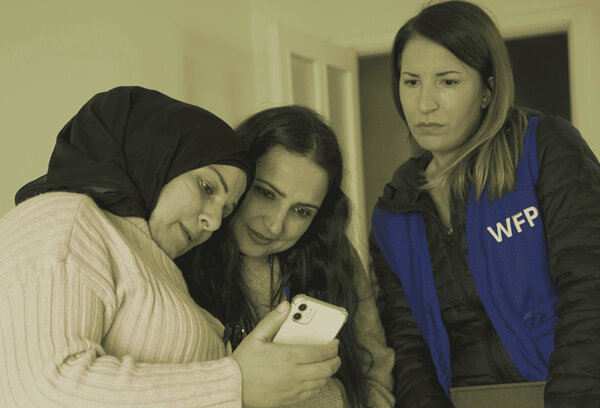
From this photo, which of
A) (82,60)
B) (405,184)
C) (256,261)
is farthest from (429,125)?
(82,60)

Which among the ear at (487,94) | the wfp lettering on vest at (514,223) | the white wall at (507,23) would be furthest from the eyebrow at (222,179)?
the white wall at (507,23)

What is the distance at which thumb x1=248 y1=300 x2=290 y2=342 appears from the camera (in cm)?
96

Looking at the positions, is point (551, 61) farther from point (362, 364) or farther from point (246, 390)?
point (246, 390)

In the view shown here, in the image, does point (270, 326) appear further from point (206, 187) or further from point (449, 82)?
point (449, 82)

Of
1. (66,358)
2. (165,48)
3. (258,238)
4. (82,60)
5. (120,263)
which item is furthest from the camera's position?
(165,48)

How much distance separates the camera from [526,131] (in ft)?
4.86

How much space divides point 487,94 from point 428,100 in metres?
0.17

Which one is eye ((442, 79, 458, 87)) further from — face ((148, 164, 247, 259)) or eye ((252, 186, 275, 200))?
face ((148, 164, 247, 259))

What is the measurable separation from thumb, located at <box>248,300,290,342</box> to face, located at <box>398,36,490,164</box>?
2.46ft

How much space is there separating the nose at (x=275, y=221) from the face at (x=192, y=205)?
0.37 meters

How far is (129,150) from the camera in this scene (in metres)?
1.00

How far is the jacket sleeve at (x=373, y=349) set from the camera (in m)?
1.59

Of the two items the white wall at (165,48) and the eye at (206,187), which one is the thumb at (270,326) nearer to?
the eye at (206,187)

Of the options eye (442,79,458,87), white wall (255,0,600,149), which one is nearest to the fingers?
eye (442,79,458,87)
